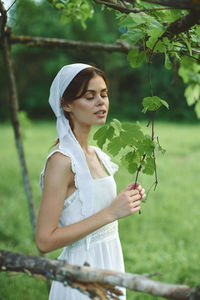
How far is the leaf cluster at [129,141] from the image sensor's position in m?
1.49

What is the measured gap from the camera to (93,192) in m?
1.83

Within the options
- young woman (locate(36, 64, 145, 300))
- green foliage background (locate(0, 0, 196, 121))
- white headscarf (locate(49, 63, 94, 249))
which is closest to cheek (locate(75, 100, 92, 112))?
young woman (locate(36, 64, 145, 300))

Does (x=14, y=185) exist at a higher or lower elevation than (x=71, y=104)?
lower

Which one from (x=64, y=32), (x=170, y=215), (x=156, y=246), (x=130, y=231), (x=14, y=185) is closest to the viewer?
(x=156, y=246)

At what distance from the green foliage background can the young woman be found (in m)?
21.9

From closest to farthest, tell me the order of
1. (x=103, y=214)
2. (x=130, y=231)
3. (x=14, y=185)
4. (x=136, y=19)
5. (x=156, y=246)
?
(x=136, y=19) → (x=103, y=214) → (x=156, y=246) → (x=130, y=231) → (x=14, y=185)

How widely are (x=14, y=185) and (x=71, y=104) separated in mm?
6235

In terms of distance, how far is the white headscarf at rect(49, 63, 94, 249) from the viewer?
1776 mm

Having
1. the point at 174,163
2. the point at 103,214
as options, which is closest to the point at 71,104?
the point at 103,214

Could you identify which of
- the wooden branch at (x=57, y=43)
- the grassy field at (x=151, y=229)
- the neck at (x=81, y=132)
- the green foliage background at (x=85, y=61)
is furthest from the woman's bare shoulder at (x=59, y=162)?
the green foliage background at (x=85, y=61)

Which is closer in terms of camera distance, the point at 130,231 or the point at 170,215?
the point at 130,231

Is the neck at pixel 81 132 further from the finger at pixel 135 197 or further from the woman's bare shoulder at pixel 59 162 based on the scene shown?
the finger at pixel 135 197

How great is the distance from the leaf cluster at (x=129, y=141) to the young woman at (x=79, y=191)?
0.18 meters

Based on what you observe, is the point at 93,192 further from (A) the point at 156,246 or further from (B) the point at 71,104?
(A) the point at 156,246
